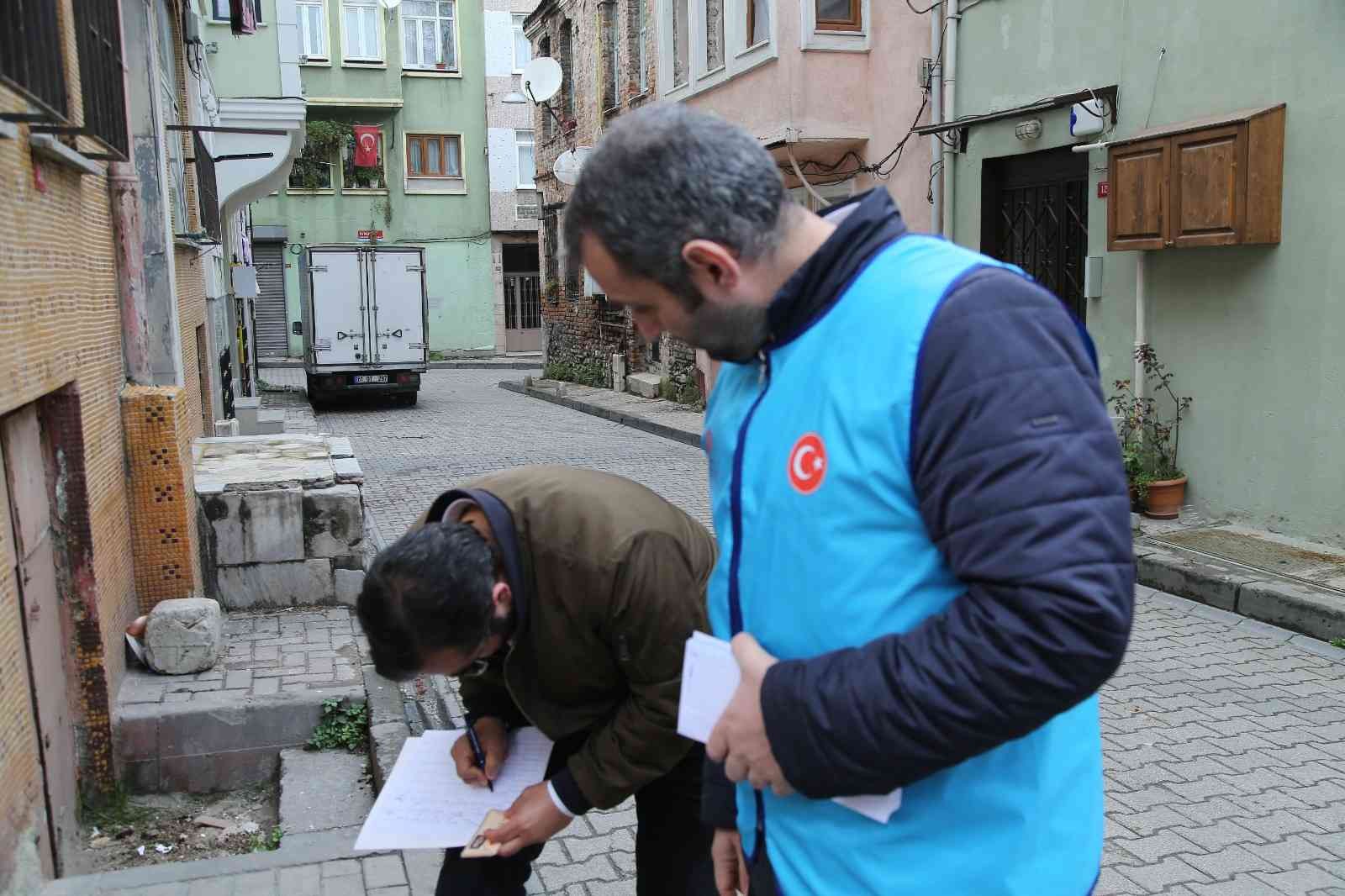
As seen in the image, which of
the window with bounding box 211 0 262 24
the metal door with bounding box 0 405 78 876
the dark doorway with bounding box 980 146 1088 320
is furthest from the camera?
the window with bounding box 211 0 262 24

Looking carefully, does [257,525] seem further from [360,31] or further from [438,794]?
[360,31]

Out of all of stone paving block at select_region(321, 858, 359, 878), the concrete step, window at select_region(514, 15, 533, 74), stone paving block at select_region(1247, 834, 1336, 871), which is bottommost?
the concrete step

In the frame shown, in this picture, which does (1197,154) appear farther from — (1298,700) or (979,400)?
(979,400)

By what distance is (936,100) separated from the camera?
10.9m

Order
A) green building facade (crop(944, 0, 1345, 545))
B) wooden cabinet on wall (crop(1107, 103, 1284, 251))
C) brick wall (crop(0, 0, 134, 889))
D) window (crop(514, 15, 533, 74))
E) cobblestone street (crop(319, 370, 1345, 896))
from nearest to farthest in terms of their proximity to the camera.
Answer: brick wall (crop(0, 0, 134, 889))
cobblestone street (crop(319, 370, 1345, 896))
green building facade (crop(944, 0, 1345, 545))
wooden cabinet on wall (crop(1107, 103, 1284, 251))
window (crop(514, 15, 533, 74))

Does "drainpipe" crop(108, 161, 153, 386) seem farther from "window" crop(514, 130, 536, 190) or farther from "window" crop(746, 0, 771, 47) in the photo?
"window" crop(514, 130, 536, 190)

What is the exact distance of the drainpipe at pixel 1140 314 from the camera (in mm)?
8414

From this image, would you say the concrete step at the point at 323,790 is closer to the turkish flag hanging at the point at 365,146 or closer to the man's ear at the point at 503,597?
the man's ear at the point at 503,597

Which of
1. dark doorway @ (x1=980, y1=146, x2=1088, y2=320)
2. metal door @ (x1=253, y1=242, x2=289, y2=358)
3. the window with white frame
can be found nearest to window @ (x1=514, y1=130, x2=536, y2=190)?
the window with white frame

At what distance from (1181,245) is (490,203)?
27.6m

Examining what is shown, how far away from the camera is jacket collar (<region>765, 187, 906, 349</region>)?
143 centimetres

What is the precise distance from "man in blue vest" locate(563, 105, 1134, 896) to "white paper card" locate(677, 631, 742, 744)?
0.05 meters

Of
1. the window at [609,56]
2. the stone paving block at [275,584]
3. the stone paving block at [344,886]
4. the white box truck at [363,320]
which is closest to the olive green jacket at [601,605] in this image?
the stone paving block at [344,886]

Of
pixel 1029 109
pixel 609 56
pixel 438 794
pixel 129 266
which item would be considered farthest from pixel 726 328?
pixel 609 56
